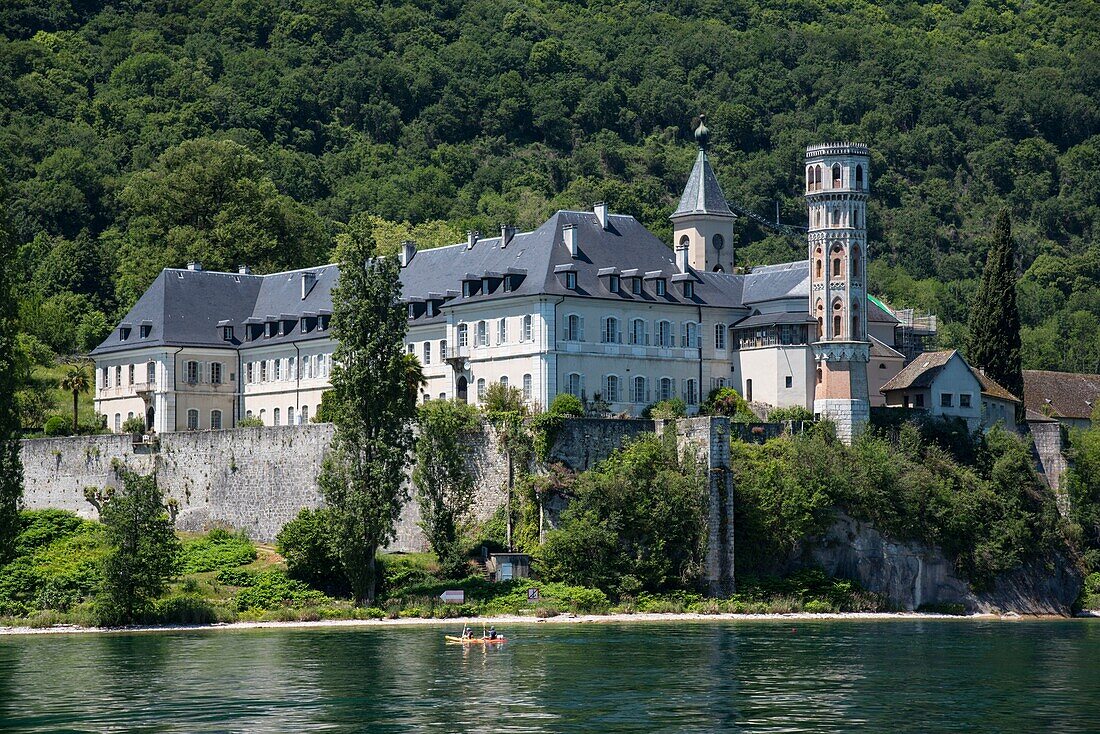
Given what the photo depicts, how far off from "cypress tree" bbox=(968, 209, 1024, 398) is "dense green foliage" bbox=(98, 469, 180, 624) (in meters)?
41.6

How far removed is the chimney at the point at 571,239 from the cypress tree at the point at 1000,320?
20.5 meters

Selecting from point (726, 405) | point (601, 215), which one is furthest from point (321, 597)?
point (601, 215)

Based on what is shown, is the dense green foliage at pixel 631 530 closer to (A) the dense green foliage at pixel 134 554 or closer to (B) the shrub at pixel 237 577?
(B) the shrub at pixel 237 577

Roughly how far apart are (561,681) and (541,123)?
109855 millimetres

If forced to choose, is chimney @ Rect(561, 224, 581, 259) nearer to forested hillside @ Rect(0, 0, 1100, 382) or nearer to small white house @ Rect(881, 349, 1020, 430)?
small white house @ Rect(881, 349, 1020, 430)

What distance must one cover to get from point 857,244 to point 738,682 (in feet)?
109

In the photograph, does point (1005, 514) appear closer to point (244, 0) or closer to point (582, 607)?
point (582, 607)

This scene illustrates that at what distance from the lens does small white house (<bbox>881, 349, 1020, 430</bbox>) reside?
8162cm

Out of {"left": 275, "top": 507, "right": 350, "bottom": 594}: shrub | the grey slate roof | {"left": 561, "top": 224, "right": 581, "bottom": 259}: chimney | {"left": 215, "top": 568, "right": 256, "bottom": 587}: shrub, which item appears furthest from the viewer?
{"left": 561, "top": 224, "right": 581, "bottom": 259}: chimney

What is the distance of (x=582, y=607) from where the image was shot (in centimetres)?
6806

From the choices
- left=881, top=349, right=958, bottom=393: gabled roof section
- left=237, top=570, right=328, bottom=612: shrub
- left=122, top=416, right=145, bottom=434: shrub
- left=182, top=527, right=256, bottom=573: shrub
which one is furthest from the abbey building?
left=237, top=570, right=328, bottom=612: shrub

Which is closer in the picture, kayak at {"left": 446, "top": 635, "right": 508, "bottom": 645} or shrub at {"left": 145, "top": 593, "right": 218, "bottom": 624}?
kayak at {"left": 446, "top": 635, "right": 508, "bottom": 645}

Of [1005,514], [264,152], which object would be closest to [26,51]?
[264,152]

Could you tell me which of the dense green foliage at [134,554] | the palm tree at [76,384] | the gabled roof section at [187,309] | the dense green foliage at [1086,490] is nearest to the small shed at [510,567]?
the dense green foliage at [134,554]
